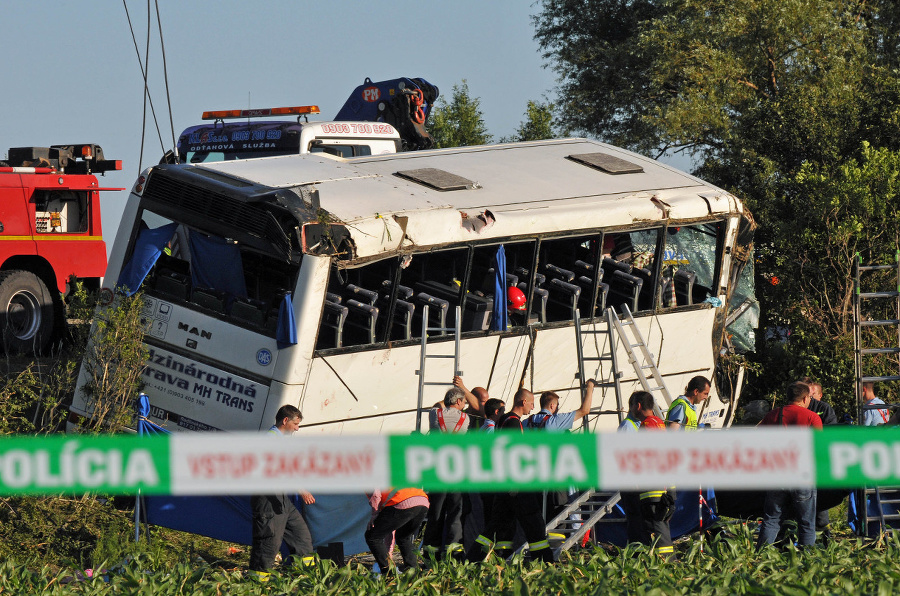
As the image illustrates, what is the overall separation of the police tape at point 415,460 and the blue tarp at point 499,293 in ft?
13.4

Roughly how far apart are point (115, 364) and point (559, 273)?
15.8 ft

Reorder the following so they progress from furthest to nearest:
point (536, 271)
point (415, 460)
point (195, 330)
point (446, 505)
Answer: point (536, 271)
point (195, 330)
point (446, 505)
point (415, 460)

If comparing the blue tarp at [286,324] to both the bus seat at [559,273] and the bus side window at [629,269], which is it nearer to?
the bus seat at [559,273]

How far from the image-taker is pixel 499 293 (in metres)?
11.4

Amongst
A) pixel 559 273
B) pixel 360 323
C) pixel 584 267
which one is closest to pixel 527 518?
pixel 360 323

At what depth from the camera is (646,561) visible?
241 inches

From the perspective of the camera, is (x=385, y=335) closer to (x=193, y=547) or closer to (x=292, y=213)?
(x=292, y=213)

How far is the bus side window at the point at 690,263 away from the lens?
44.0ft

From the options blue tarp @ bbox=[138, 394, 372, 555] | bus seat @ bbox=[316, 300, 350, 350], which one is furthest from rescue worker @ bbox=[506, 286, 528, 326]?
blue tarp @ bbox=[138, 394, 372, 555]

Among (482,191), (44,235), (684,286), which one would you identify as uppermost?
(482,191)

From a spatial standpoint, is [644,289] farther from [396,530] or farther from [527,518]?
[396,530]

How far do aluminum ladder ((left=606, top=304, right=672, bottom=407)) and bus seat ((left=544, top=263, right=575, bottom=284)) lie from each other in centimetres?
68

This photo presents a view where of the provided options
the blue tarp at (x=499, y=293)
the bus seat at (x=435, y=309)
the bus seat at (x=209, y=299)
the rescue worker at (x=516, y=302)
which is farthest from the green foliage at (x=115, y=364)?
the rescue worker at (x=516, y=302)

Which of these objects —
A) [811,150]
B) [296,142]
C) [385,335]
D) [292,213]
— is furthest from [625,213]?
[811,150]
